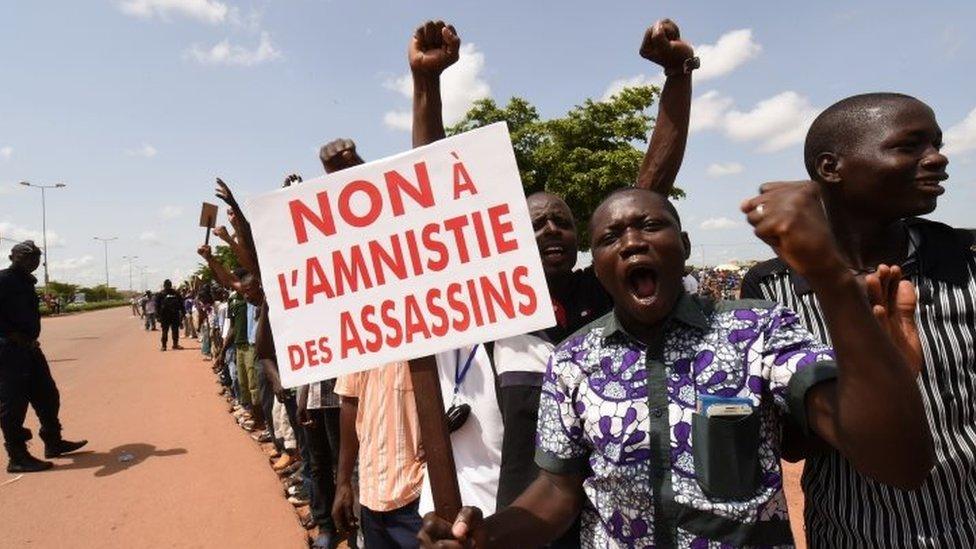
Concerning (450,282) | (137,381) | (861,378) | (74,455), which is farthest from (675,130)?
(137,381)

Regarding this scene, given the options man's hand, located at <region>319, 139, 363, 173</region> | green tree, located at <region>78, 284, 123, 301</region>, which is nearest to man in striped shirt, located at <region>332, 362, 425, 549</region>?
man's hand, located at <region>319, 139, 363, 173</region>

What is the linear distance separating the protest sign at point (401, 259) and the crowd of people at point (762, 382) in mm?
185

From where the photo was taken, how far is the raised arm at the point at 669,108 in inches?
81.8

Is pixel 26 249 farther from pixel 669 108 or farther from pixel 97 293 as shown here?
pixel 97 293

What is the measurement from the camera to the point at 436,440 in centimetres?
150

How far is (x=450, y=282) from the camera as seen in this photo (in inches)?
60.7

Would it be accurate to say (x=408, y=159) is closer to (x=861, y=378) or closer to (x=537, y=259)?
(x=537, y=259)

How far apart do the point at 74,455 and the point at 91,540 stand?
277cm

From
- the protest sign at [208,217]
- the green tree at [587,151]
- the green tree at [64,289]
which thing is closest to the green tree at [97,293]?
the green tree at [64,289]

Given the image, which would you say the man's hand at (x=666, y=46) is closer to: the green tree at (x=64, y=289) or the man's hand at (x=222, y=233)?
the man's hand at (x=222, y=233)

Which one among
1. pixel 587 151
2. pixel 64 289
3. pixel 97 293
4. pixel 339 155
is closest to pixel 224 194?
pixel 339 155

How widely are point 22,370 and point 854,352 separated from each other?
7.50 m

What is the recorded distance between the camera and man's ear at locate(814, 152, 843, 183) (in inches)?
63.0

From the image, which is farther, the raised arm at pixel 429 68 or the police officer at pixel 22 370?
the police officer at pixel 22 370
